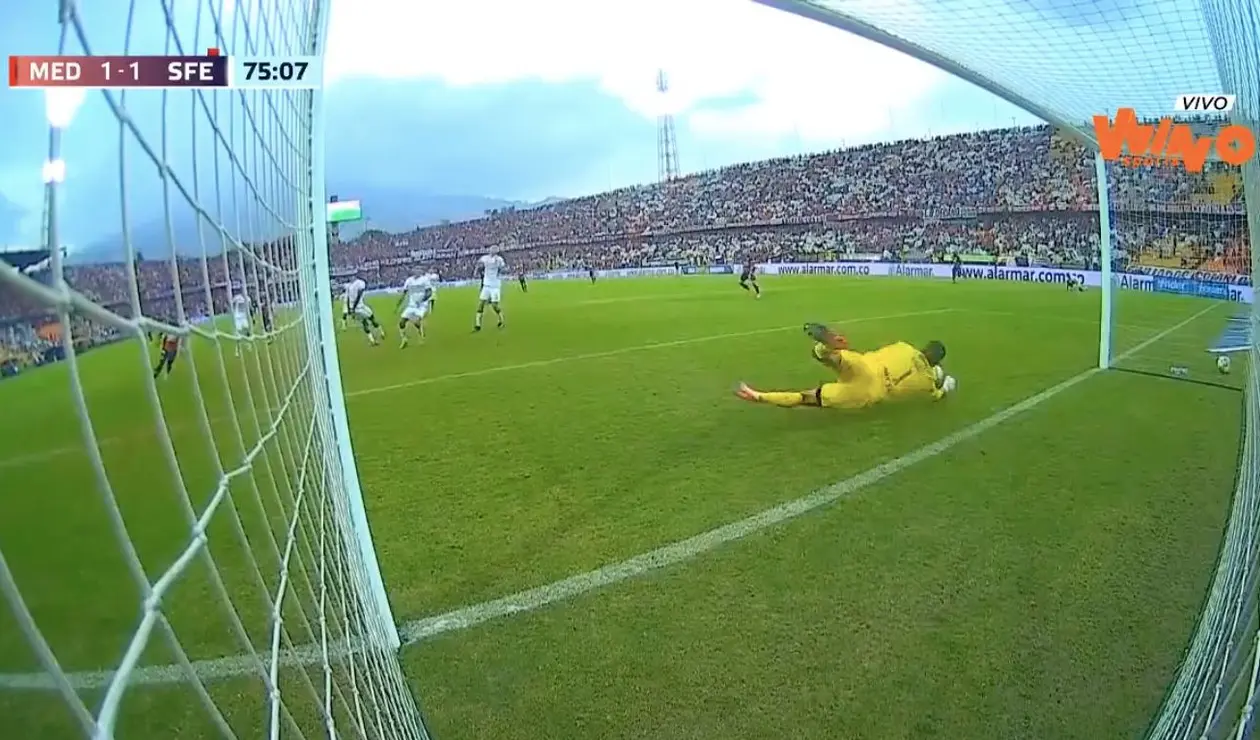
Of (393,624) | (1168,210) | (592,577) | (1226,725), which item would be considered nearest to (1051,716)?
(1226,725)

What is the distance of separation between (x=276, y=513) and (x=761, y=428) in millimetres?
1590

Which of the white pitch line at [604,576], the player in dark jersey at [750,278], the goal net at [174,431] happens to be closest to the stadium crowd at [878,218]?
the player in dark jersey at [750,278]

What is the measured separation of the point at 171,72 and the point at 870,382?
2.33 metres

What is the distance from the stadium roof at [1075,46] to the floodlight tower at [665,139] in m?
1.58

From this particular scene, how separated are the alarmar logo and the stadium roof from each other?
0.15 feet

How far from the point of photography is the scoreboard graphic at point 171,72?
824mm

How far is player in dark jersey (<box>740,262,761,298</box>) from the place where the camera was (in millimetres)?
5734

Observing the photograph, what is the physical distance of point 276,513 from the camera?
1.68m

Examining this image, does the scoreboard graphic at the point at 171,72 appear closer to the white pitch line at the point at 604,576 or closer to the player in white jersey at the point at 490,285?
the white pitch line at the point at 604,576

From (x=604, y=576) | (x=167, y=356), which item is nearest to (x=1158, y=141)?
Result: (x=604, y=576)

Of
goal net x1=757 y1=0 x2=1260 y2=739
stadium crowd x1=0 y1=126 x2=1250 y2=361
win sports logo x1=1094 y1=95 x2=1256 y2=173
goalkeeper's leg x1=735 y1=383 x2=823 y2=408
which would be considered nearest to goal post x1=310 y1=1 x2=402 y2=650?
goal net x1=757 y1=0 x2=1260 y2=739

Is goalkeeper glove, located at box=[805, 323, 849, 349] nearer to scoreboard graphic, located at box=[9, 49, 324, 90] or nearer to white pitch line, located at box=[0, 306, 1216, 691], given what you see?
white pitch line, located at box=[0, 306, 1216, 691]

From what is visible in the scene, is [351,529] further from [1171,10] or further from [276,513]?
[1171,10]

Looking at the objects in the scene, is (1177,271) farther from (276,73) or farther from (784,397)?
(276,73)
